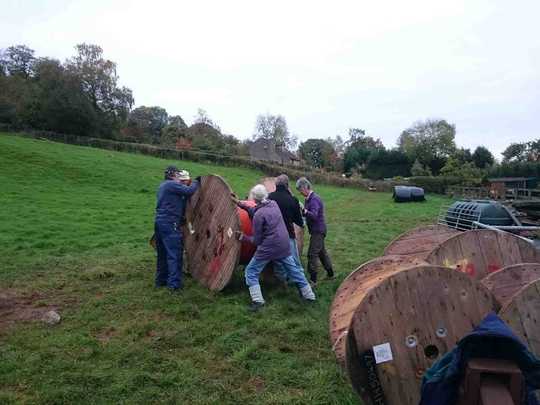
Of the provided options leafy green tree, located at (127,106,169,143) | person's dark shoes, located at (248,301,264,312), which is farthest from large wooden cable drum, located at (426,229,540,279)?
leafy green tree, located at (127,106,169,143)

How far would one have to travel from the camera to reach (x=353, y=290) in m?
4.59

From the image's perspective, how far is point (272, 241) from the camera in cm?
652

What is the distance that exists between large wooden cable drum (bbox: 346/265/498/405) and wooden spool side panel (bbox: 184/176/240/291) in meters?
3.60

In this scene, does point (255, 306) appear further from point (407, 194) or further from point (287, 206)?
point (407, 194)

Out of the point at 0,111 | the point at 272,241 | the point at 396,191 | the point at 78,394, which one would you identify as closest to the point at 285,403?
the point at 78,394

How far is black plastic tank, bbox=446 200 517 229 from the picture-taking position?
38.9ft

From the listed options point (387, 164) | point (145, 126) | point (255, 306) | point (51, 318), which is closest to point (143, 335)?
point (51, 318)

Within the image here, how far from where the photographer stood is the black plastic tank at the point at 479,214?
38.9ft

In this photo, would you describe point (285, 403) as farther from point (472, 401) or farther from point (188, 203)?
point (188, 203)

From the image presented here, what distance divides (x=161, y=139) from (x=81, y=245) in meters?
53.6

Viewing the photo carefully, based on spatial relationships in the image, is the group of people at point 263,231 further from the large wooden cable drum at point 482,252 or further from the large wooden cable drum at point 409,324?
the large wooden cable drum at point 409,324

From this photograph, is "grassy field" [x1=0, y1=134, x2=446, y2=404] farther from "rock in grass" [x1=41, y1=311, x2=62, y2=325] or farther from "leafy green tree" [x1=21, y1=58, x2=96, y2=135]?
"leafy green tree" [x1=21, y1=58, x2=96, y2=135]

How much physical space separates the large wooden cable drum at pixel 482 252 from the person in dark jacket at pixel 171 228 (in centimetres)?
416

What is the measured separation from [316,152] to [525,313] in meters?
90.1
